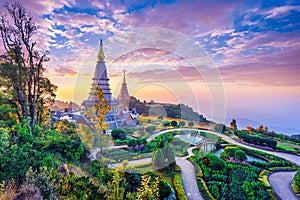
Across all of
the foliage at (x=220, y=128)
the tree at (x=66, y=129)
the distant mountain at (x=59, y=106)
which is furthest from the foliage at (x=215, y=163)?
the foliage at (x=220, y=128)

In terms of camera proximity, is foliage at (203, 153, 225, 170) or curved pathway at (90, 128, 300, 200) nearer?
curved pathway at (90, 128, 300, 200)

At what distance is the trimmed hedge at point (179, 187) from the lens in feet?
18.5

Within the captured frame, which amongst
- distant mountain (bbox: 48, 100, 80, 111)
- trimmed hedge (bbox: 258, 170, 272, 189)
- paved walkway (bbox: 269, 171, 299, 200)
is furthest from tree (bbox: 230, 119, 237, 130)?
distant mountain (bbox: 48, 100, 80, 111)

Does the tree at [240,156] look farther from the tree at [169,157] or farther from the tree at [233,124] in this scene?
the tree at [233,124]

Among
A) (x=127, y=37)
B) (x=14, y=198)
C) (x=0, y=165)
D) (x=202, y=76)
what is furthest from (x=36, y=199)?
(x=202, y=76)

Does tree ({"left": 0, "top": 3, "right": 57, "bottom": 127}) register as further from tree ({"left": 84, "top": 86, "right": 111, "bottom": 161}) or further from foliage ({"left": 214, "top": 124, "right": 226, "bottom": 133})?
foliage ({"left": 214, "top": 124, "right": 226, "bottom": 133})

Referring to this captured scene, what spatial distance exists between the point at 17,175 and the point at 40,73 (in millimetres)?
6911

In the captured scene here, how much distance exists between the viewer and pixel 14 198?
3521 millimetres

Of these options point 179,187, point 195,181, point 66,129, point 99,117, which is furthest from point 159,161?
point 66,129

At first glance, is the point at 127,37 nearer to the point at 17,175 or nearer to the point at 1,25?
the point at 1,25

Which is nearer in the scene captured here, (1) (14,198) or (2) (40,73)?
(1) (14,198)

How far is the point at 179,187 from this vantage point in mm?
6172

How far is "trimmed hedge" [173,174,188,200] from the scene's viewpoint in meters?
5.65

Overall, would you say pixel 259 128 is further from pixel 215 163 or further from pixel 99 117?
pixel 99 117
